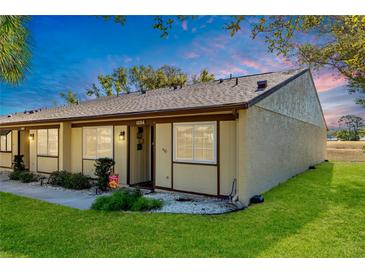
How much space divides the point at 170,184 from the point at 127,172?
203 cm

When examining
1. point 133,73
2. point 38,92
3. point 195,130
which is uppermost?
point 133,73

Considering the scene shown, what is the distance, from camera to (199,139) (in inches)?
297

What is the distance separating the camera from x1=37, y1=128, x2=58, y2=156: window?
1149cm

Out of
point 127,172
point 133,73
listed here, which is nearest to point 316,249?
point 127,172

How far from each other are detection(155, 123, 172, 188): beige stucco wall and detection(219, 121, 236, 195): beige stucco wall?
5.92 feet

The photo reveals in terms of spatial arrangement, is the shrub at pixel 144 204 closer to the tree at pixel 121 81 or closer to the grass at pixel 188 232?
the grass at pixel 188 232

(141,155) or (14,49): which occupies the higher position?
(14,49)

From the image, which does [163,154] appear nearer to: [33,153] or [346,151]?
[33,153]

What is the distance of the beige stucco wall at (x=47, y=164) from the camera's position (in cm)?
1148

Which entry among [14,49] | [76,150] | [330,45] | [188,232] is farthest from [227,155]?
[330,45]

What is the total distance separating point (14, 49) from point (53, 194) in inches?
172

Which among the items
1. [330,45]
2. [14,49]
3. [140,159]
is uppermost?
[330,45]

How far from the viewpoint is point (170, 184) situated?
811cm
